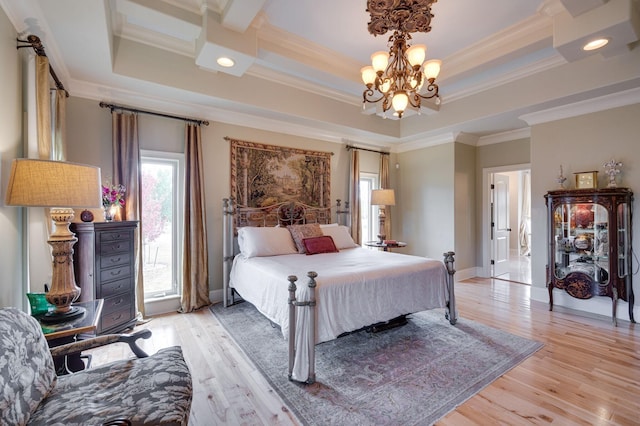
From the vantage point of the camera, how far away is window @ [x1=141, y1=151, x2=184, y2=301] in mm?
3809

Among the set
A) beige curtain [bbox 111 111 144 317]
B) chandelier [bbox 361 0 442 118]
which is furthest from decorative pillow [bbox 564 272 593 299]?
beige curtain [bbox 111 111 144 317]

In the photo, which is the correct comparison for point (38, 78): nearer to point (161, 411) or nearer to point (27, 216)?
point (27, 216)

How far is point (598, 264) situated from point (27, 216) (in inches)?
232

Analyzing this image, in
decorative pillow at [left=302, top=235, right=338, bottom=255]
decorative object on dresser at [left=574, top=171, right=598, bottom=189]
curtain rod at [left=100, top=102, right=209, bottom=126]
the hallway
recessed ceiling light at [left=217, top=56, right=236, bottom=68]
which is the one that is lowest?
the hallway

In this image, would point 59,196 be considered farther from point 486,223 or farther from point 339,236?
point 486,223

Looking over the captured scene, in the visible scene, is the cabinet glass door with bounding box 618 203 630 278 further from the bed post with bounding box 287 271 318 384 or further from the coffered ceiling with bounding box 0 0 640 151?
the bed post with bounding box 287 271 318 384

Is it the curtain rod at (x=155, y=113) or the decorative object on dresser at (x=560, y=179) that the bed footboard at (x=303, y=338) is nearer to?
the curtain rod at (x=155, y=113)

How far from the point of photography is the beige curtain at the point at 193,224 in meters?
3.84

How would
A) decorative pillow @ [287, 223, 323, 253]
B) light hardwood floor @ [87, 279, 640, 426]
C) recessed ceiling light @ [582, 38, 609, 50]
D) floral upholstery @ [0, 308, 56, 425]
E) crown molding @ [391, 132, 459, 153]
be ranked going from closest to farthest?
floral upholstery @ [0, 308, 56, 425] < light hardwood floor @ [87, 279, 640, 426] < recessed ceiling light @ [582, 38, 609, 50] < decorative pillow @ [287, 223, 323, 253] < crown molding @ [391, 132, 459, 153]

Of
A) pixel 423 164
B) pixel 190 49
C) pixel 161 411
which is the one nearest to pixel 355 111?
pixel 423 164

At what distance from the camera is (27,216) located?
217cm

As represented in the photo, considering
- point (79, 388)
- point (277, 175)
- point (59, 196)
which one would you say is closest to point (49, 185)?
point (59, 196)

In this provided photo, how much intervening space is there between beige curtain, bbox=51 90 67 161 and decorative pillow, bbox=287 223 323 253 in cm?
266

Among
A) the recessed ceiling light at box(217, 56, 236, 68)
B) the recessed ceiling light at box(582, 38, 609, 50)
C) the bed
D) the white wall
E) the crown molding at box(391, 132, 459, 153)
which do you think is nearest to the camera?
the white wall
